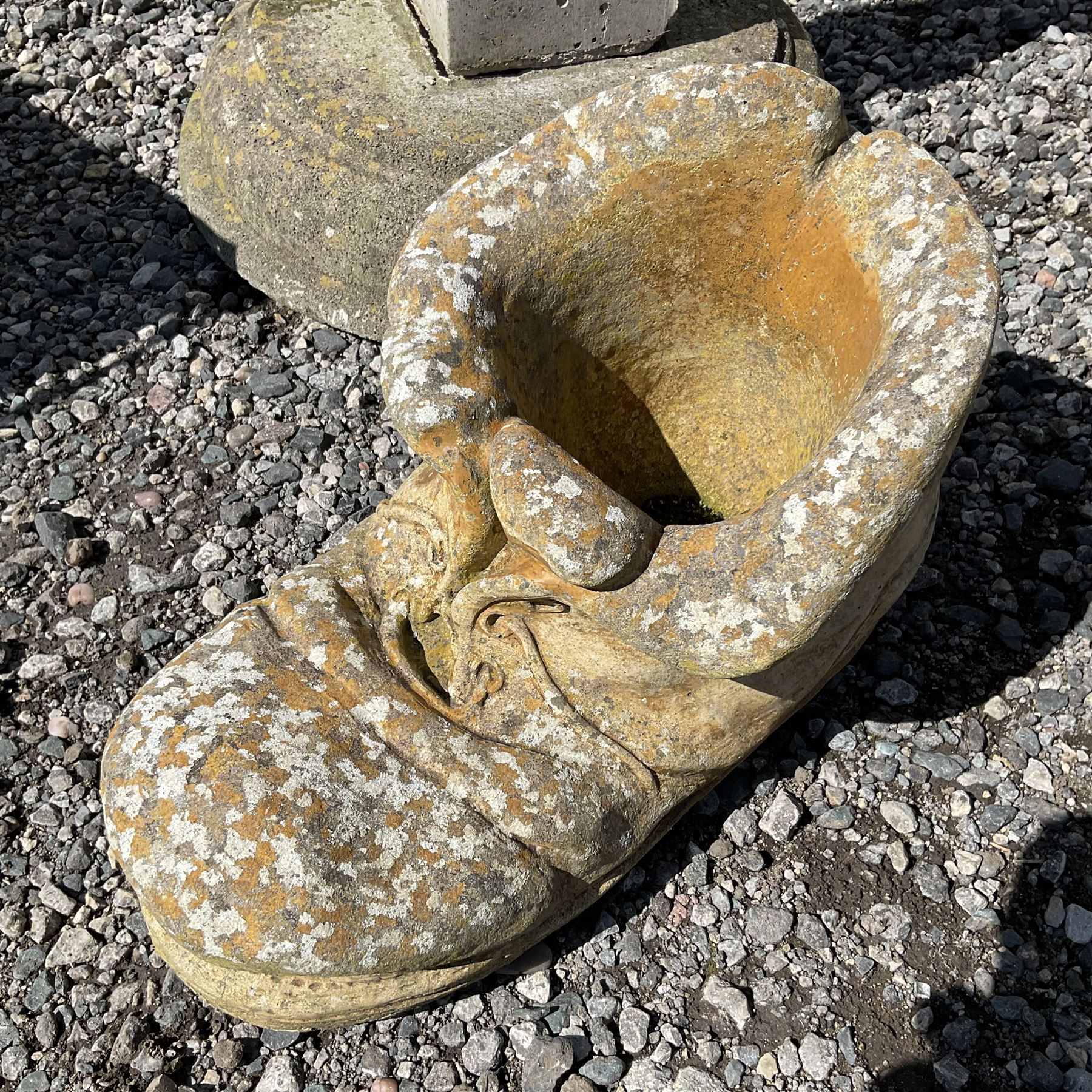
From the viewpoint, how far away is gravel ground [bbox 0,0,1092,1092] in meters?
2.65

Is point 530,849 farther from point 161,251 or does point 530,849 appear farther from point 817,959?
Answer: point 161,251

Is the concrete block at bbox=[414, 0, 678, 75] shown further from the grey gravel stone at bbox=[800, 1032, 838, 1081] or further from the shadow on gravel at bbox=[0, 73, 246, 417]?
the grey gravel stone at bbox=[800, 1032, 838, 1081]

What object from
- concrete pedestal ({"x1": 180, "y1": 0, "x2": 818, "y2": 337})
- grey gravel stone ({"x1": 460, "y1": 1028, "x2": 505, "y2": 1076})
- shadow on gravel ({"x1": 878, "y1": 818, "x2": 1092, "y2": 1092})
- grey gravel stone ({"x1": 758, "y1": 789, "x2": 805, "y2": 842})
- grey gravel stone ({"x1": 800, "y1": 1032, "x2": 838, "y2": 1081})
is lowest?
shadow on gravel ({"x1": 878, "y1": 818, "x2": 1092, "y2": 1092})

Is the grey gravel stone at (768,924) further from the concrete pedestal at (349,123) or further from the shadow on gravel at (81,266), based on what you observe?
the shadow on gravel at (81,266)

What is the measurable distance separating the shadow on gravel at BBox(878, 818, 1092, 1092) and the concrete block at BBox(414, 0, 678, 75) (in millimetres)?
3032

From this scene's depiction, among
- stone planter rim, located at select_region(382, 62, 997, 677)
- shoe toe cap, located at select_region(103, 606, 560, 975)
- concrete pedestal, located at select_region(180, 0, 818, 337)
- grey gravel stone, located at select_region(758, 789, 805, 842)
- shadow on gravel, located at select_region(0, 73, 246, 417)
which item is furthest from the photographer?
shadow on gravel, located at select_region(0, 73, 246, 417)

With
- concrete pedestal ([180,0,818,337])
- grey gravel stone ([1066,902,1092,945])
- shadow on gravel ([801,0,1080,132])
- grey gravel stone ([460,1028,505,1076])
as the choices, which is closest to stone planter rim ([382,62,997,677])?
grey gravel stone ([460,1028,505,1076])

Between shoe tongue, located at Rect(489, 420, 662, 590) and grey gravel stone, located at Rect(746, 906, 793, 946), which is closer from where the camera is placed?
shoe tongue, located at Rect(489, 420, 662, 590)

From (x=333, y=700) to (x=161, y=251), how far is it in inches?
107

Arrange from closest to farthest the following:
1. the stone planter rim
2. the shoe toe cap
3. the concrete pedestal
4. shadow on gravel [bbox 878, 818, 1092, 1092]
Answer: the stone planter rim
the shoe toe cap
shadow on gravel [bbox 878, 818, 1092, 1092]
the concrete pedestal

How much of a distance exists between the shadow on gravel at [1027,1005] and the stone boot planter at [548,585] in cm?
75

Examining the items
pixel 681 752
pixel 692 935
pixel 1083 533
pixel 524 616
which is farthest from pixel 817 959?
pixel 1083 533

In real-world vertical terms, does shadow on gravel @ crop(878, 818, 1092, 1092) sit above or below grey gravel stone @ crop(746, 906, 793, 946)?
below

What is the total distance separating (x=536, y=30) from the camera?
13.2ft
